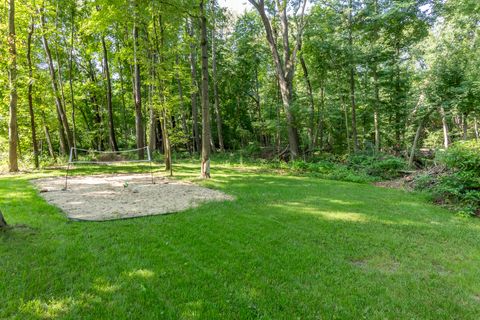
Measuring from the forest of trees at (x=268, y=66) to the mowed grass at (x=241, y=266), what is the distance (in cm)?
470

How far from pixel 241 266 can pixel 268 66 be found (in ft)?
61.0

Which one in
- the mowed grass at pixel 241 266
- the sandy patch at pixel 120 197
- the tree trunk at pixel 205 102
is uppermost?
the tree trunk at pixel 205 102

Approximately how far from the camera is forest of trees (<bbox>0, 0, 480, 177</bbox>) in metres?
8.99

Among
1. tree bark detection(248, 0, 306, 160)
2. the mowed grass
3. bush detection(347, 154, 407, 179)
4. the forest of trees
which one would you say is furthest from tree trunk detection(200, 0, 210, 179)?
bush detection(347, 154, 407, 179)

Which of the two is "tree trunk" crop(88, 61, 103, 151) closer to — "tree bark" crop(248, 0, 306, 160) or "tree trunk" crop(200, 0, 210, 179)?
"tree bark" crop(248, 0, 306, 160)

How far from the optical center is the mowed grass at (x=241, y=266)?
6.98 ft

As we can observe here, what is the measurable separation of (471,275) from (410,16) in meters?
13.3

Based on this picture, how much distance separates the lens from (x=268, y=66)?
770 inches

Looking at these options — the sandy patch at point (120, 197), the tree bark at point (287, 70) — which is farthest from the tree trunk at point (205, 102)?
the tree bark at point (287, 70)

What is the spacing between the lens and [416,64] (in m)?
14.9

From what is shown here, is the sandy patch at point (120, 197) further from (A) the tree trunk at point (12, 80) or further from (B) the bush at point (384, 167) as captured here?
(B) the bush at point (384, 167)

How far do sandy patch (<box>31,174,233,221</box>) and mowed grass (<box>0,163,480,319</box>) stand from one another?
16.0 inches

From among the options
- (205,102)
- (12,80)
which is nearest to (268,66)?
(205,102)

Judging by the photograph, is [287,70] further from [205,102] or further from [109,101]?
[109,101]
